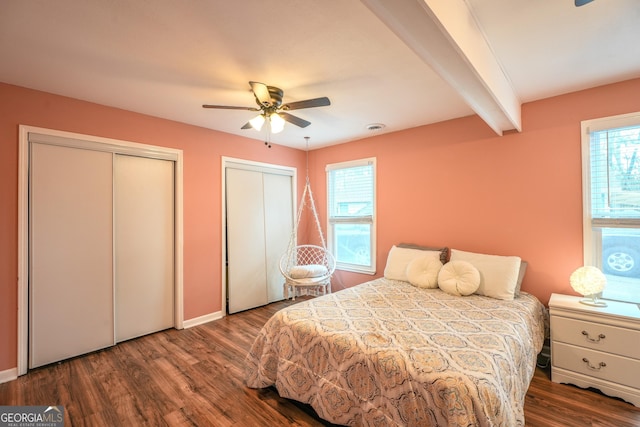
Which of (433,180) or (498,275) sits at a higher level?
(433,180)

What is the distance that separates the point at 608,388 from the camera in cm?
204

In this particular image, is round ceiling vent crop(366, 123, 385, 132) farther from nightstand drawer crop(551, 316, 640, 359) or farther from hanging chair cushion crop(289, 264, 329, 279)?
nightstand drawer crop(551, 316, 640, 359)

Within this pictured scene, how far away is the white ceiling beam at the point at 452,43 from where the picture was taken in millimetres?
1184

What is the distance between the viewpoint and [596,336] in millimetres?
2086

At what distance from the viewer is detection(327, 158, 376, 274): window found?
399cm

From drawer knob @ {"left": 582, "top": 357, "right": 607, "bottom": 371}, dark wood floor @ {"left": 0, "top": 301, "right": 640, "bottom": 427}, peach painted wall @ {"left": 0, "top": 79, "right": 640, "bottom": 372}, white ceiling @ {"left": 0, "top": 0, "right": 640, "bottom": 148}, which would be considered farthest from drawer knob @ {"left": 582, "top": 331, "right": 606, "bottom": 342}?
white ceiling @ {"left": 0, "top": 0, "right": 640, "bottom": 148}

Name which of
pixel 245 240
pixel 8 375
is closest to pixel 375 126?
pixel 245 240

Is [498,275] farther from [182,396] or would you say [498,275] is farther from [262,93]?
[182,396]

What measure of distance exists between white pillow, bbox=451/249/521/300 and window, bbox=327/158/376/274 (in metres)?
1.48

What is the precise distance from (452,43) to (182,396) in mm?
2878

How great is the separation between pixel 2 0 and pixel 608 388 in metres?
4.51

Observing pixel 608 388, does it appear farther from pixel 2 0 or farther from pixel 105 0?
pixel 2 0

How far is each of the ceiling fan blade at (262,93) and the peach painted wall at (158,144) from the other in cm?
156

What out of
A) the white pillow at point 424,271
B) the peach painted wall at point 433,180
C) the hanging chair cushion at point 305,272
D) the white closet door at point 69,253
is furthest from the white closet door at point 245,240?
the white pillow at point 424,271
